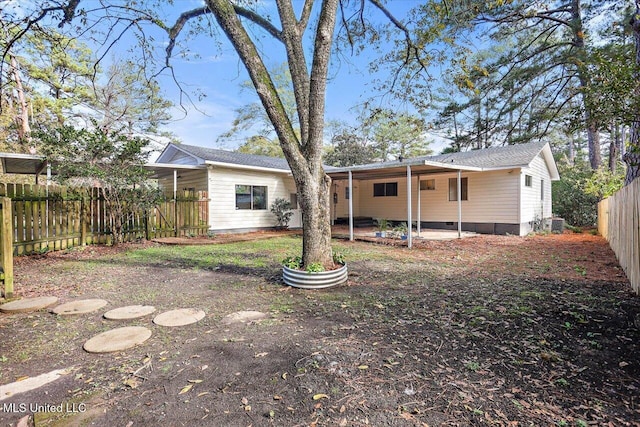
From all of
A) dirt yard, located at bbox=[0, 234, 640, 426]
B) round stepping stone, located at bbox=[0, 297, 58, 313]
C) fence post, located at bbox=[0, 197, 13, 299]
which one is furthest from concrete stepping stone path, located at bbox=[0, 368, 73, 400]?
fence post, located at bbox=[0, 197, 13, 299]

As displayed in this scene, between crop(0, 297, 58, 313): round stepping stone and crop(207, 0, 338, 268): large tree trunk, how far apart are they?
132 inches

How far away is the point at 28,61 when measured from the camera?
14.4 m

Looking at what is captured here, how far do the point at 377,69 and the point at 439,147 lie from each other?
23173mm

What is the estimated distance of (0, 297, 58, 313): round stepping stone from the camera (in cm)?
356

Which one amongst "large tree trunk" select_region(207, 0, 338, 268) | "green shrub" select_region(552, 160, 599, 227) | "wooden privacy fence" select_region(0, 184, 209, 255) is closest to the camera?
"large tree trunk" select_region(207, 0, 338, 268)

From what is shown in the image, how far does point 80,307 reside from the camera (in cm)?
374

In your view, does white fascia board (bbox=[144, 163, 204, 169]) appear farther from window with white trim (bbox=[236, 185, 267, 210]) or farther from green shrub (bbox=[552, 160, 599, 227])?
green shrub (bbox=[552, 160, 599, 227])

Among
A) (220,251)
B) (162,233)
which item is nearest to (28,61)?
(162,233)

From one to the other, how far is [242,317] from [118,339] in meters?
1.18

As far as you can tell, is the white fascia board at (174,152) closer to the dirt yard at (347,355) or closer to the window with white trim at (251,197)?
the window with white trim at (251,197)

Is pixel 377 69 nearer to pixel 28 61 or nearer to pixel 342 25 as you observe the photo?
pixel 342 25

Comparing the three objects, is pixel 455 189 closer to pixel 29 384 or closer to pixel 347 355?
pixel 347 355

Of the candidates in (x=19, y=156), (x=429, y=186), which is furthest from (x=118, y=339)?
(x=429, y=186)

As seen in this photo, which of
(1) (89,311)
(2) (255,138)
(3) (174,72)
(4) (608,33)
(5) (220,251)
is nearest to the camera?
(1) (89,311)
